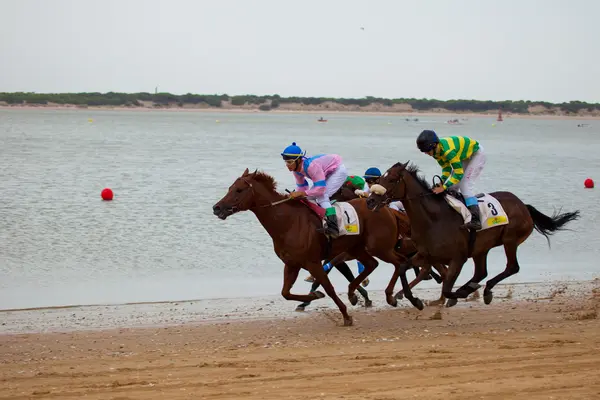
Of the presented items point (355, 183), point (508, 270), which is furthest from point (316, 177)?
point (508, 270)

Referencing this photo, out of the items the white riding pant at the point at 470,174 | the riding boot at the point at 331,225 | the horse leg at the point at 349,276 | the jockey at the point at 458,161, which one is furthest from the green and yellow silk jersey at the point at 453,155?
the horse leg at the point at 349,276

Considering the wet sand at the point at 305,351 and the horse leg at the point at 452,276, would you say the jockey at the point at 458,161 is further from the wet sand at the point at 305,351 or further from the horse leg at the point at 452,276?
the wet sand at the point at 305,351

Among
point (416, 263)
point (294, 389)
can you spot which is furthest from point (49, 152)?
point (294, 389)

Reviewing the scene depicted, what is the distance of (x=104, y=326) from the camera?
11.9 meters

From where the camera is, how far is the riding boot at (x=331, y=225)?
11633 millimetres

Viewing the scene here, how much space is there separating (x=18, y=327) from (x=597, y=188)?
91.9 ft

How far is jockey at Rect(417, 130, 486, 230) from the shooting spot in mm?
11688

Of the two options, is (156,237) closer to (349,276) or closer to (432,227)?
(349,276)

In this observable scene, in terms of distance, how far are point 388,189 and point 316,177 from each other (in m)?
0.97

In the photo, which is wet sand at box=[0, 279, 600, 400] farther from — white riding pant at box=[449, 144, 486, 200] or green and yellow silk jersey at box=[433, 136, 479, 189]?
green and yellow silk jersey at box=[433, 136, 479, 189]

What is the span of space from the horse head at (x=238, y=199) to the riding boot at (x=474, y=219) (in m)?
2.74

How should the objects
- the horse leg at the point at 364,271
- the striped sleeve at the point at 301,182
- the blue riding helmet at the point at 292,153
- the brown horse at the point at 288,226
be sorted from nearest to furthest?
1. the brown horse at the point at 288,226
2. the blue riding helmet at the point at 292,153
3. the striped sleeve at the point at 301,182
4. the horse leg at the point at 364,271

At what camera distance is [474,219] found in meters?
11.9

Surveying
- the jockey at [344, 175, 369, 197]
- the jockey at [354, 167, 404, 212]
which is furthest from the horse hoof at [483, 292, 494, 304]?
the jockey at [344, 175, 369, 197]
